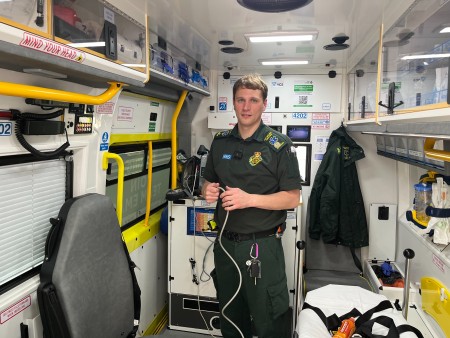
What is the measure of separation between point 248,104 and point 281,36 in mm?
697

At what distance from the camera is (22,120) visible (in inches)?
58.5

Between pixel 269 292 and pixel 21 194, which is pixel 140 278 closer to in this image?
pixel 269 292

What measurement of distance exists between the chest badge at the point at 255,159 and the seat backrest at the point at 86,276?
0.93 metres

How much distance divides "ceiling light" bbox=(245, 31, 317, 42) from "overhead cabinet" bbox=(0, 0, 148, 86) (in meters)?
0.94

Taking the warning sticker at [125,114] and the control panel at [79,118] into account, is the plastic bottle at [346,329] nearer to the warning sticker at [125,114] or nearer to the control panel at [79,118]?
the control panel at [79,118]

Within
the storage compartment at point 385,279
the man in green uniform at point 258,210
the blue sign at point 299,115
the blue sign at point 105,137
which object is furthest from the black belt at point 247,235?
the blue sign at point 299,115

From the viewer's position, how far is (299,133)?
4176mm

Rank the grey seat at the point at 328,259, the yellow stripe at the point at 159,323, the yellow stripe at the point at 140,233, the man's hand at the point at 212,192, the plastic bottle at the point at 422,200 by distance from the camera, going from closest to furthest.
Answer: the man's hand at the point at 212,192, the plastic bottle at the point at 422,200, the yellow stripe at the point at 140,233, the yellow stripe at the point at 159,323, the grey seat at the point at 328,259

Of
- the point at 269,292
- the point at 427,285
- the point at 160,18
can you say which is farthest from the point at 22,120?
the point at 427,285

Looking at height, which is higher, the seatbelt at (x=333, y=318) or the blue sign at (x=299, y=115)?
the blue sign at (x=299, y=115)

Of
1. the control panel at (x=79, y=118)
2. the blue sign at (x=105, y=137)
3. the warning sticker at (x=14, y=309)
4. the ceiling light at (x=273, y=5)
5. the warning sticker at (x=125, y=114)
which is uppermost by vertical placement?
the ceiling light at (x=273, y=5)

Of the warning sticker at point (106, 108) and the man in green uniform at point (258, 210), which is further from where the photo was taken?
the man in green uniform at point (258, 210)

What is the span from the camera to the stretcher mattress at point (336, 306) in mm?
2014

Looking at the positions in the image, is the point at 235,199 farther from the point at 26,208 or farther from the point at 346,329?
the point at 26,208
